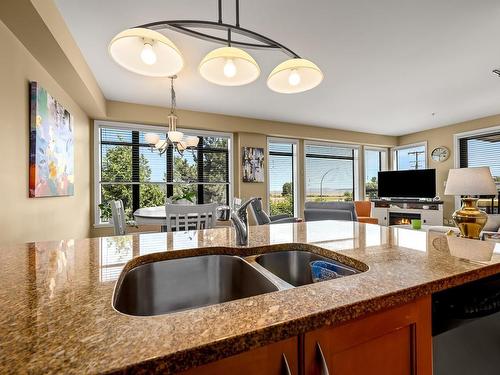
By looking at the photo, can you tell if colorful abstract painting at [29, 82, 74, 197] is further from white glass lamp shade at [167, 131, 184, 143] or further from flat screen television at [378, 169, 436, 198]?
flat screen television at [378, 169, 436, 198]

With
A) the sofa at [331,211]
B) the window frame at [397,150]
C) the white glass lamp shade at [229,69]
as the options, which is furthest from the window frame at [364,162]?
the white glass lamp shade at [229,69]

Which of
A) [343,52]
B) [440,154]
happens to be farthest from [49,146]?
[440,154]

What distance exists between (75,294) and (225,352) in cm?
44

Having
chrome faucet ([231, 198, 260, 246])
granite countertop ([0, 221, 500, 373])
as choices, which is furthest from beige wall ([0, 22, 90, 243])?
chrome faucet ([231, 198, 260, 246])

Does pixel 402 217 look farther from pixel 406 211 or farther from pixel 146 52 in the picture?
pixel 146 52

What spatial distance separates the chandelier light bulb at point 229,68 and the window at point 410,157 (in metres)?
6.30

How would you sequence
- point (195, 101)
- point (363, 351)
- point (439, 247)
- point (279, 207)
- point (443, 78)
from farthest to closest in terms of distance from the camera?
point (279, 207), point (195, 101), point (443, 78), point (439, 247), point (363, 351)

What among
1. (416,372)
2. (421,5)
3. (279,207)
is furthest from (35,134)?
(279,207)

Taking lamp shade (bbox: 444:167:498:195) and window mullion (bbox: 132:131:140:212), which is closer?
lamp shade (bbox: 444:167:498:195)

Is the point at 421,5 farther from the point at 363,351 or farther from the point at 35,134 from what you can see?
the point at 35,134

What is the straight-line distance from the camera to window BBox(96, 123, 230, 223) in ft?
13.7

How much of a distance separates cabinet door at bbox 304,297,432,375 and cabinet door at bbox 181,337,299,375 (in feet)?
0.13

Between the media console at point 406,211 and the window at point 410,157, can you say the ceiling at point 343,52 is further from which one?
the media console at point 406,211

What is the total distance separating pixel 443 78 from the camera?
3.24 metres
